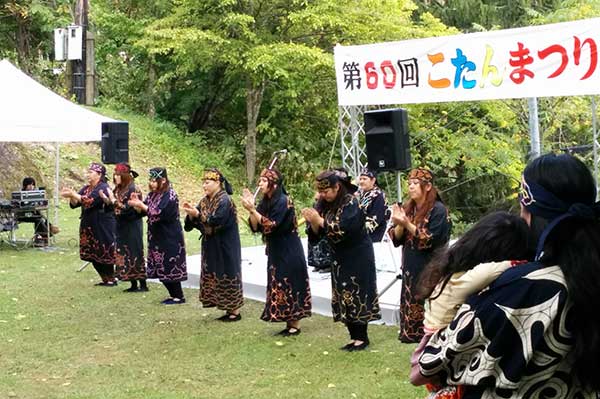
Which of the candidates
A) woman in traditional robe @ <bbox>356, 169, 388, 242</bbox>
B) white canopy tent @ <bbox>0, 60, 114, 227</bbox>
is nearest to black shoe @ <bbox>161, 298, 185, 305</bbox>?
woman in traditional robe @ <bbox>356, 169, 388, 242</bbox>

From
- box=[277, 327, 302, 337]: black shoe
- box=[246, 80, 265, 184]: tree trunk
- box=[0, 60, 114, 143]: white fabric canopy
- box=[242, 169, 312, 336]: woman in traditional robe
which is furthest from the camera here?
box=[246, 80, 265, 184]: tree trunk

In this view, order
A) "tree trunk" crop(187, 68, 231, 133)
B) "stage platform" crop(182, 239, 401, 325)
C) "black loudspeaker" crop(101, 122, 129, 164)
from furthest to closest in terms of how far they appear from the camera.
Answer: "tree trunk" crop(187, 68, 231, 133) → "black loudspeaker" crop(101, 122, 129, 164) → "stage platform" crop(182, 239, 401, 325)

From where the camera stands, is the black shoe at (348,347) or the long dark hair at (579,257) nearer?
the long dark hair at (579,257)

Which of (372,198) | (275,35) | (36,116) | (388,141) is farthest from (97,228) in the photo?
(275,35)

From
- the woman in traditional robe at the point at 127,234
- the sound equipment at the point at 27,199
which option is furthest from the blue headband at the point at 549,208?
the sound equipment at the point at 27,199

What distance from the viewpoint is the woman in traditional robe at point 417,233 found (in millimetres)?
5238

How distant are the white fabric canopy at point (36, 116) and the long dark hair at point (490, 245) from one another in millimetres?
10046

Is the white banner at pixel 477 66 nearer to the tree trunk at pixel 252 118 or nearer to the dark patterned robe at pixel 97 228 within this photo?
the dark patterned robe at pixel 97 228

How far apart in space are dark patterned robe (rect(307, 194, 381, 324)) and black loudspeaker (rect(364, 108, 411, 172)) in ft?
4.25

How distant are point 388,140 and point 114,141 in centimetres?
498

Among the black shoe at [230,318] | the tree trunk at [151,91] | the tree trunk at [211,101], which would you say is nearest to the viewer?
the black shoe at [230,318]

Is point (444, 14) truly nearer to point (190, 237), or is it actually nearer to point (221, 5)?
point (221, 5)

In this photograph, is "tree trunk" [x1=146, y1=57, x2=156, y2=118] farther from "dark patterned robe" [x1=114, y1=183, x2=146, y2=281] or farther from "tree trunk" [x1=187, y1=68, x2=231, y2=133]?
"dark patterned robe" [x1=114, y1=183, x2=146, y2=281]

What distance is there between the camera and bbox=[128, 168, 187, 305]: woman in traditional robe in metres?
7.90
